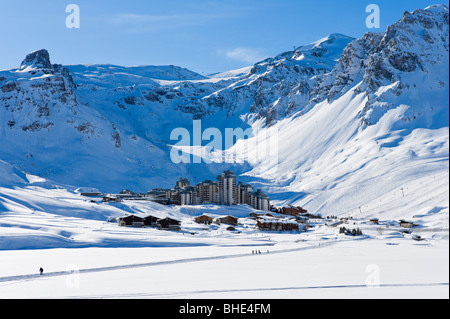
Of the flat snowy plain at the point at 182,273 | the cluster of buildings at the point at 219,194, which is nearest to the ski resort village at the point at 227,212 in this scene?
the cluster of buildings at the point at 219,194

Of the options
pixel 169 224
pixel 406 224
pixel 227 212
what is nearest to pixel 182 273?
pixel 169 224

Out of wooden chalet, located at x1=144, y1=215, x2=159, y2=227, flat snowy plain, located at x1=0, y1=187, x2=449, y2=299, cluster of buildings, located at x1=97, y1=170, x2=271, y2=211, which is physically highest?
cluster of buildings, located at x1=97, y1=170, x2=271, y2=211

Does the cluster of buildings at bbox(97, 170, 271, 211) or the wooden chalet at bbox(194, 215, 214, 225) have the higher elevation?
the cluster of buildings at bbox(97, 170, 271, 211)

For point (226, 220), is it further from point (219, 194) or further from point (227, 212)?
point (219, 194)

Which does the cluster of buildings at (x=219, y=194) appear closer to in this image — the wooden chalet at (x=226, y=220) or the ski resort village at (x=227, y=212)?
the ski resort village at (x=227, y=212)

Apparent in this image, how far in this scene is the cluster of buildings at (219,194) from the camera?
16662 centimetres

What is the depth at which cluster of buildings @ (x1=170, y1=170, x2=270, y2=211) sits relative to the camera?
167 m

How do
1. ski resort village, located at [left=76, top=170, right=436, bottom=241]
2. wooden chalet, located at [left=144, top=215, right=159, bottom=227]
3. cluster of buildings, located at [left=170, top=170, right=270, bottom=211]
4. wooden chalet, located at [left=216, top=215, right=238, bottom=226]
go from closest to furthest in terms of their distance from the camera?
1. ski resort village, located at [left=76, top=170, right=436, bottom=241]
2. wooden chalet, located at [left=144, top=215, right=159, bottom=227]
3. wooden chalet, located at [left=216, top=215, right=238, bottom=226]
4. cluster of buildings, located at [left=170, top=170, right=270, bottom=211]

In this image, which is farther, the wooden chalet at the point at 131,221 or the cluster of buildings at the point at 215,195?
the cluster of buildings at the point at 215,195

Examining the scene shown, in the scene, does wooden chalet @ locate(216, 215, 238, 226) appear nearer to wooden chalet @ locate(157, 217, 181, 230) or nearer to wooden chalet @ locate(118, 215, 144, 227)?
wooden chalet @ locate(157, 217, 181, 230)

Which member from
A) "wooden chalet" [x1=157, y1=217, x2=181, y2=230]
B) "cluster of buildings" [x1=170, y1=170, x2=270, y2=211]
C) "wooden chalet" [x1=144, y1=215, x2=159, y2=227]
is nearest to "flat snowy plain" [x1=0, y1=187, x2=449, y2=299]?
"wooden chalet" [x1=157, y1=217, x2=181, y2=230]

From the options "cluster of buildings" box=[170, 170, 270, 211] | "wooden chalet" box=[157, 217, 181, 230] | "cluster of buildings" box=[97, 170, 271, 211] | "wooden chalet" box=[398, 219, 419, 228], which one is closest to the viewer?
"wooden chalet" box=[157, 217, 181, 230]

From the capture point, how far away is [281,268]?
43.7m
